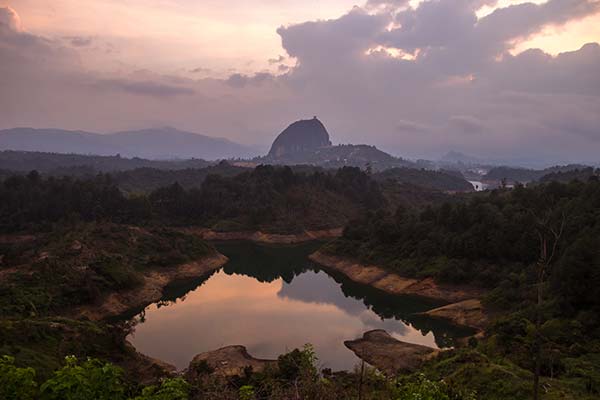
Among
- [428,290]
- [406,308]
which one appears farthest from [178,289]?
[428,290]

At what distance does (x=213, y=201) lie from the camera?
8600 cm

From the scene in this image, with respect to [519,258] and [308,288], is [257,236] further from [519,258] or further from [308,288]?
[519,258]

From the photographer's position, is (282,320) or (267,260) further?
(267,260)

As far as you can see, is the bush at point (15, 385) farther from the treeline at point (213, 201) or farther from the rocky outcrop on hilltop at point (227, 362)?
the treeline at point (213, 201)

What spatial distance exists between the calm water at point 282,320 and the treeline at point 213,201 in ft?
79.6

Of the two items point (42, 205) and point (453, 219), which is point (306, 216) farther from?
point (42, 205)

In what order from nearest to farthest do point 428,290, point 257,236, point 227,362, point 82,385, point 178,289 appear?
point 82,385 < point 227,362 < point 428,290 < point 178,289 < point 257,236

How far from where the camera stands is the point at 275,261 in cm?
6575

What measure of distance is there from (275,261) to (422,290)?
25.3 m

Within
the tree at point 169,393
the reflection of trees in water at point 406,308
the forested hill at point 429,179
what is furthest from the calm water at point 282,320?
the forested hill at point 429,179

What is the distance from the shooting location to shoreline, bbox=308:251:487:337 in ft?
126

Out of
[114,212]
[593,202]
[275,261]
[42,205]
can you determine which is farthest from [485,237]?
[42,205]

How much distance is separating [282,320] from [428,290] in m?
15.6

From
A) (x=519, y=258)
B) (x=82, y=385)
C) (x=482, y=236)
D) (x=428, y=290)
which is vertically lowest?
(x=428, y=290)
